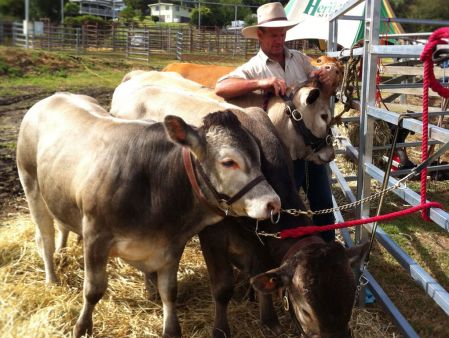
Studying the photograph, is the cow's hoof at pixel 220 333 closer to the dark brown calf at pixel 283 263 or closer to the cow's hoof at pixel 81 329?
the dark brown calf at pixel 283 263

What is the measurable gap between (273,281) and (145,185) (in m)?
1.02

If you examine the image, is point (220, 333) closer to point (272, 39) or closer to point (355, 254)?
point (355, 254)

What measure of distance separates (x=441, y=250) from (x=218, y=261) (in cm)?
300

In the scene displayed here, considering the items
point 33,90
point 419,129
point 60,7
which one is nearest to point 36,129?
point 419,129

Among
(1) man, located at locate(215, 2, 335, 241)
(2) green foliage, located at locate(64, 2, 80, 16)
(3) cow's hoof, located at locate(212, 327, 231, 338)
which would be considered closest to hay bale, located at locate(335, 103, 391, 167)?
(1) man, located at locate(215, 2, 335, 241)

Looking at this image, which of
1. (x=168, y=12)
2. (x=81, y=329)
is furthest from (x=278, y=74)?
(x=168, y=12)

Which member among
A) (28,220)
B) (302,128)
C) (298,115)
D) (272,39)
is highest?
(272,39)

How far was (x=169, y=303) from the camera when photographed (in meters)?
3.70

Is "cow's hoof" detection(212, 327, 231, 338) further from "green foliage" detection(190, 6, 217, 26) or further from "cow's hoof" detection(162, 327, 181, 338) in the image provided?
"green foliage" detection(190, 6, 217, 26)

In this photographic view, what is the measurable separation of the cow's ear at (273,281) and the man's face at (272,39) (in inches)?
88.7

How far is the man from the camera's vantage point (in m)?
4.21

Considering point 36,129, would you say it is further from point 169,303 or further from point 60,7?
point 60,7

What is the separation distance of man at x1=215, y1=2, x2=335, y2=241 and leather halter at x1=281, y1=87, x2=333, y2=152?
0.11m

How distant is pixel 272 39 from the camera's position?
4.44m
